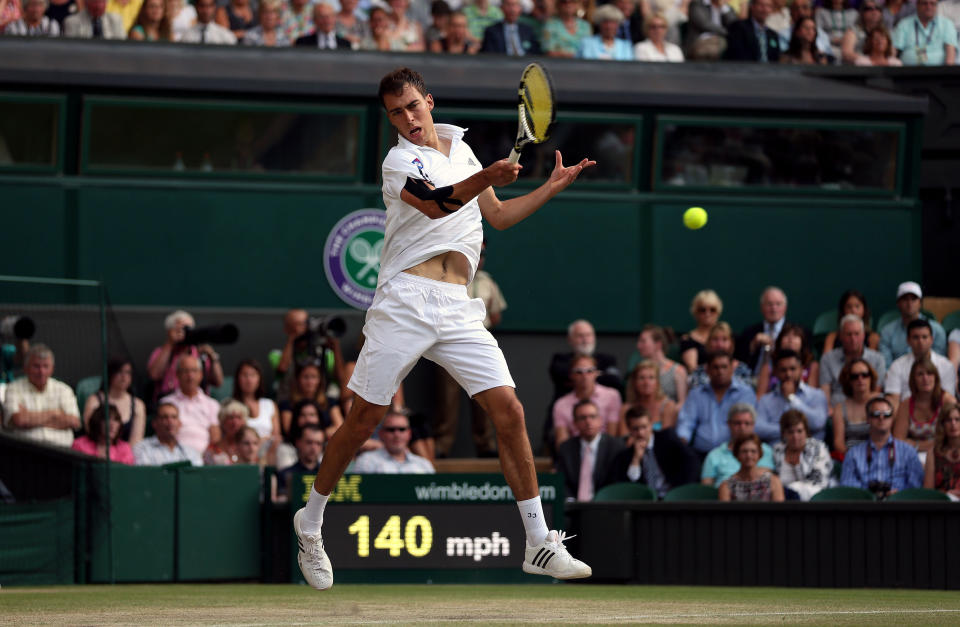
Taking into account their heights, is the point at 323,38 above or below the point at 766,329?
above

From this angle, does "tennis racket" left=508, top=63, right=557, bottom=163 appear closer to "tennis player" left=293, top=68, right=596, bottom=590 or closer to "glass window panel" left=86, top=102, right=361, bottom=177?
"tennis player" left=293, top=68, right=596, bottom=590

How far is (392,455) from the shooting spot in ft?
40.6

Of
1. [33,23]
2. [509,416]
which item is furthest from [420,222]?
[33,23]

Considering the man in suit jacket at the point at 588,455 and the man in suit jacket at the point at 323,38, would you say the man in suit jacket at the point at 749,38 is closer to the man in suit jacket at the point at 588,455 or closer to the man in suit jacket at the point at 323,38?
the man in suit jacket at the point at 323,38

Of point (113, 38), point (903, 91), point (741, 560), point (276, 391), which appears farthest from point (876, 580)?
point (113, 38)

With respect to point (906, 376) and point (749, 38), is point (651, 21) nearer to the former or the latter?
point (749, 38)

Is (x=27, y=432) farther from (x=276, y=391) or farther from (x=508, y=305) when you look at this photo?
(x=508, y=305)

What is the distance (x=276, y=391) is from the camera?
46.5 feet

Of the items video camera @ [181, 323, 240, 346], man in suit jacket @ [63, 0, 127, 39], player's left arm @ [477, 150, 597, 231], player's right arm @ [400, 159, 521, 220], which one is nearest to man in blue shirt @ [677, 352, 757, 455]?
video camera @ [181, 323, 240, 346]

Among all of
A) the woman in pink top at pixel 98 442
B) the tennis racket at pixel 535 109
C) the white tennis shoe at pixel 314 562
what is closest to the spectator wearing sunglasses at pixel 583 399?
the woman in pink top at pixel 98 442

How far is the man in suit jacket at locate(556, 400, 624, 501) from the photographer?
1248 centimetres

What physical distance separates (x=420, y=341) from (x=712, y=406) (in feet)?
21.2

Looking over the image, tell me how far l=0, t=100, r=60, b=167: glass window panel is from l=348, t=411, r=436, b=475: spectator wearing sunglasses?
214 inches

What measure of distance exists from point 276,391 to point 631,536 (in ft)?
12.9
